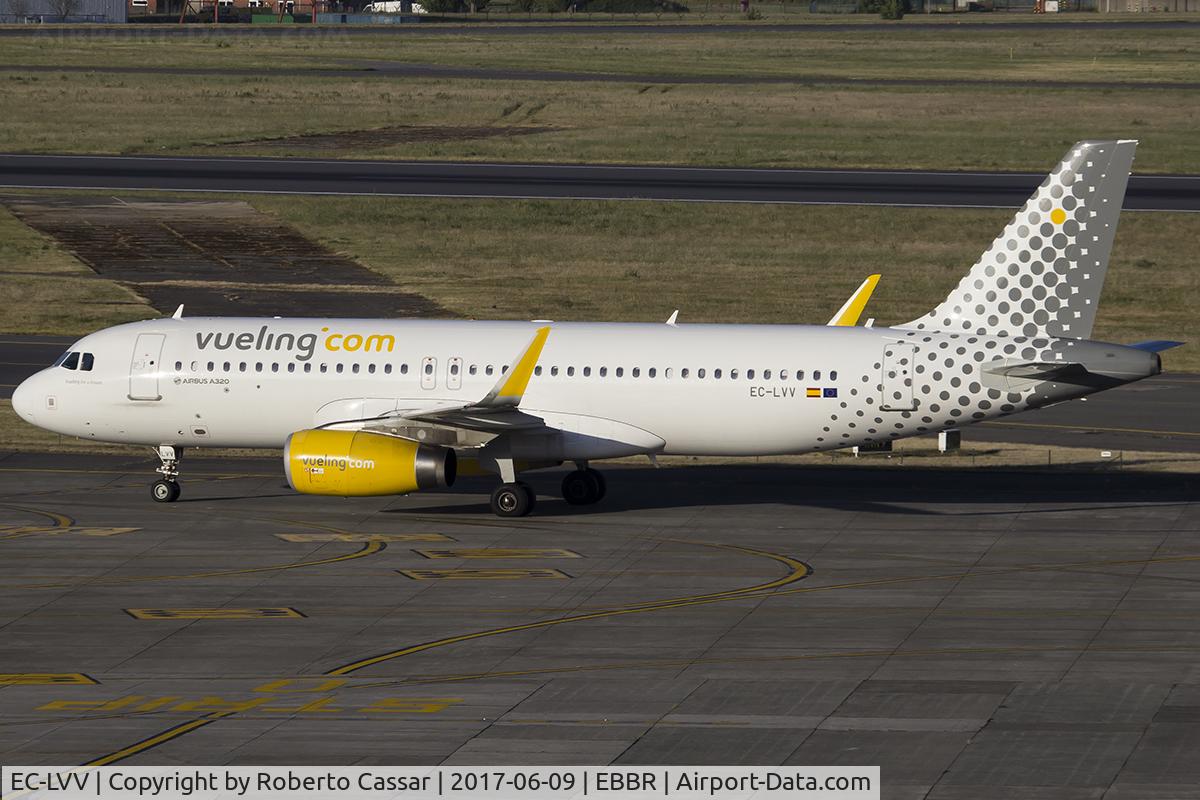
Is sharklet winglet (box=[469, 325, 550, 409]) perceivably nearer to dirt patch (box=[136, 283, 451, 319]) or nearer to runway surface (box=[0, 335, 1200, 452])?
runway surface (box=[0, 335, 1200, 452])

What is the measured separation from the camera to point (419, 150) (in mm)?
110438

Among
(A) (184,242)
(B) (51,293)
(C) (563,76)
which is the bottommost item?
(B) (51,293)

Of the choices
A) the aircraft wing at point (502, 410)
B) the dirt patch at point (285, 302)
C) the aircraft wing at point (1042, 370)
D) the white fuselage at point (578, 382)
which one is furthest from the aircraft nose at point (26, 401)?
the aircraft wing at point (1042, 370)

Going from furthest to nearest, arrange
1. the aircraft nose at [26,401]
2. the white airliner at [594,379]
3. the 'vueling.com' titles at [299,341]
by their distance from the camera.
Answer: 1. the aircraft nose at [26,401]
2. the 'vueling.com' titles at [299,341]
3. the white airliner at [594,379]

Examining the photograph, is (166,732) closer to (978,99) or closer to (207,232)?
(207,232)

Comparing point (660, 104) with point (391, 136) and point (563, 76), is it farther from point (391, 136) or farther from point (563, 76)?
point (391, 136)

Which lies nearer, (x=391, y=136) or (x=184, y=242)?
(x=184, y=242)

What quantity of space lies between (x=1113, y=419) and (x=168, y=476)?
1170 inches

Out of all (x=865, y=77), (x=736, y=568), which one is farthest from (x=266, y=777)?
(x=865, y=77)

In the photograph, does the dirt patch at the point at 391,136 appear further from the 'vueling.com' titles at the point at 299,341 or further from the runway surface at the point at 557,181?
the 'vueling.com' titles at the point at 299,341

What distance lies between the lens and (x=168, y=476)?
47156 millimetres

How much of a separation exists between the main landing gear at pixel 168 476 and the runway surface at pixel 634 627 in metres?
0.72
